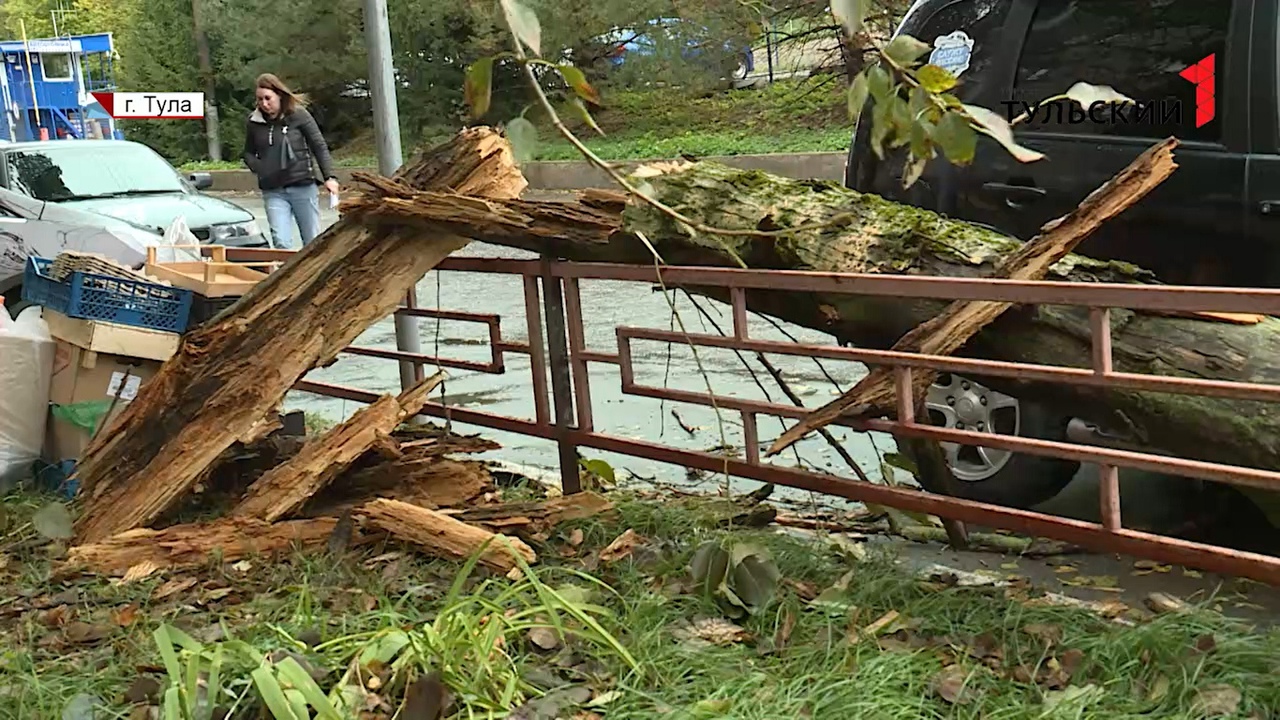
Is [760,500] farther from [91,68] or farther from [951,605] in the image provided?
[91,68]

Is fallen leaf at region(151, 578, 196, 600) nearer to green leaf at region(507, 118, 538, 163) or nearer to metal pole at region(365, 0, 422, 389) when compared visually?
metal pole at region(365, 0, 422, 389)

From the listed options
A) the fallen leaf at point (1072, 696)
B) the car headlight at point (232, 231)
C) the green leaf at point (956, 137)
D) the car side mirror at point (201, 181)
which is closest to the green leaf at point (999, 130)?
the green leaf at point (956, 137)

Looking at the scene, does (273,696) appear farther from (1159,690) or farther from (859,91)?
(1159,690)

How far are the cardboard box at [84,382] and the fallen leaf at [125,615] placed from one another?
1467 mm

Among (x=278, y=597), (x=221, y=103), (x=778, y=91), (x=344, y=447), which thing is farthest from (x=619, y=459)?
(x=221, y=103)

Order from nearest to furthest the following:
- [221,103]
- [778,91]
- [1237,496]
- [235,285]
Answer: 1. [1237,496]
2. [235,285]
3. [778,91]
4. [221,103]

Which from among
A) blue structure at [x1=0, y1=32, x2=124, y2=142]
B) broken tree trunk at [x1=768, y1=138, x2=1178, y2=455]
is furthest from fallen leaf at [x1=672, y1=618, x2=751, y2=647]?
blue structure at [x1=0, y1=32, x2=124, y2=142]

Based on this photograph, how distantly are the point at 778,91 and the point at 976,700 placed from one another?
21689 millimetres

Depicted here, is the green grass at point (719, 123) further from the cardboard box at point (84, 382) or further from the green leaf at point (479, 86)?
the green leaf at point (479, 86)

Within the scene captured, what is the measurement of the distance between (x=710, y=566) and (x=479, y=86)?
6.73 ft

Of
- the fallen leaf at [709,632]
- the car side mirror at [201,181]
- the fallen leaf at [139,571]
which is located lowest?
the fallen leaf at [709,632]

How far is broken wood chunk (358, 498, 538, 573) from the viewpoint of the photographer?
12.4 ft

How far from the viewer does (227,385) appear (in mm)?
4293

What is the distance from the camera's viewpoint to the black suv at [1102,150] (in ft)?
13.4
